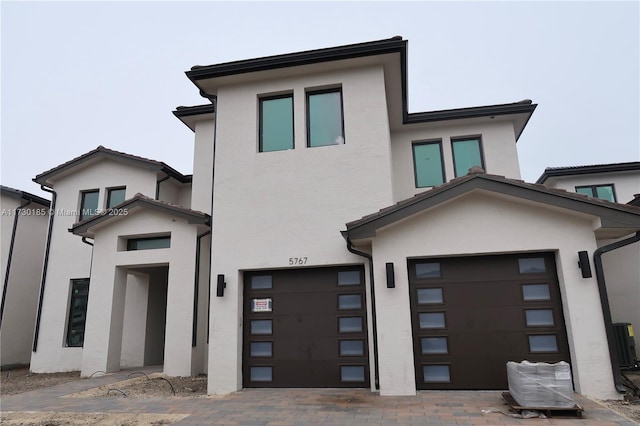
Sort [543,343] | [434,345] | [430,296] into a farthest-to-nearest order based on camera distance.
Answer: [430,296]
[434,345]
[543,343]

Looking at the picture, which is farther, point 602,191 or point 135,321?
point 602,191

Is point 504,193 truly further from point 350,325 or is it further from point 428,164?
point 428,164

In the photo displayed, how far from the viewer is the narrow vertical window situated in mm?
11945

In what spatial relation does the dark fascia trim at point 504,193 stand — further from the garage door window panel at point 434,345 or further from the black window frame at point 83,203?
the black window frame at point 83,203

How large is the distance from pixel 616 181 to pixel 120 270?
51.4ft

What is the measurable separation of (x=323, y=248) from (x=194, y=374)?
16.0 feet

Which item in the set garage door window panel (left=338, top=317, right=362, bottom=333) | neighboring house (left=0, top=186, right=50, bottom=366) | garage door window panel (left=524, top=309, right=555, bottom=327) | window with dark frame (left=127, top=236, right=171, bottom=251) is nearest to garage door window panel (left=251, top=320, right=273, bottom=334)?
garage door window panel (left=338, top=317, right=362, bottom=333)

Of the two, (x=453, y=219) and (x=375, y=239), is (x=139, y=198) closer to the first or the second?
(x=375, y=239)

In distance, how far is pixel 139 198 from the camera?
10250 millimetres

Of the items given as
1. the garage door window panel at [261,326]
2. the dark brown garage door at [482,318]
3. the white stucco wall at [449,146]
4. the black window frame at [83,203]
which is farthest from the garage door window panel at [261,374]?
the black window frame at [83,203]

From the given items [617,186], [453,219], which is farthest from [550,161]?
[453,219]

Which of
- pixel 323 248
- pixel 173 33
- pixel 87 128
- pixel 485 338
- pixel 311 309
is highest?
pixel 87 128

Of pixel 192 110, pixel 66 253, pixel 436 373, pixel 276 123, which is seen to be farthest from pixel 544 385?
pixel 66 253

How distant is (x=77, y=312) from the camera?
12.2 meters
